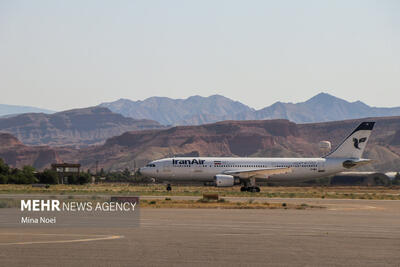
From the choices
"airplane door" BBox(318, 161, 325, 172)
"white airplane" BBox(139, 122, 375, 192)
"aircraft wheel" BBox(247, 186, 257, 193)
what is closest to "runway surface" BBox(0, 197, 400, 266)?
"aircraft wheel" BBox(247, 186, 257, 193)

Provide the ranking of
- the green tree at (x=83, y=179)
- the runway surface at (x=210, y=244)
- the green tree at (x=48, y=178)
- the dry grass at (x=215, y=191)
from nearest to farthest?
the runway surface at (x=210, y=244), the dry grass at (x=215, y=191), the green tree at (x=48, y=178), the green tree at (x=83, y=179)

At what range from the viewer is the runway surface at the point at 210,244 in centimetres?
1614

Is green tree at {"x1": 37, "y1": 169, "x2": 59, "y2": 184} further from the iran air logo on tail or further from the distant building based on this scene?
the iran air logo on tail

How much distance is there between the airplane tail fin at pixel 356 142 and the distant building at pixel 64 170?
177 ft

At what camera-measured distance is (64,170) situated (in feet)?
369

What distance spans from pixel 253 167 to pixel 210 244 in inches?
1758

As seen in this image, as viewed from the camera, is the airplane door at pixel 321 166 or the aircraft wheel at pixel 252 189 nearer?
the aircraft wheel at pixel 252 189

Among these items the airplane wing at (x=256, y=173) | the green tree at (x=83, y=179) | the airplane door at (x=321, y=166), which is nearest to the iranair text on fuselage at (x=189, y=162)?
the airplane wing at (x=256, y=173)

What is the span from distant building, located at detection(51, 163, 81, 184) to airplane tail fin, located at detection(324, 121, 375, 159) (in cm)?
5380

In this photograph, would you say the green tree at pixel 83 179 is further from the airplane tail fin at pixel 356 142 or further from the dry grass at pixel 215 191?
the airplane tail fin at pixel 356 142

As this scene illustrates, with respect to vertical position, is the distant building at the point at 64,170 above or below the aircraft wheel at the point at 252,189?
above

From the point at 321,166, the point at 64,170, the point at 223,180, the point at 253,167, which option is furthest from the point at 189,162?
the point at 64,170

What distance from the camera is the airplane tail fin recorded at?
66000mm

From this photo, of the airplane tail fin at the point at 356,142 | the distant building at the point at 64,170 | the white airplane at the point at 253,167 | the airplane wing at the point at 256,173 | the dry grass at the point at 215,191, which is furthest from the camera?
the distant building at the point at 64,170
